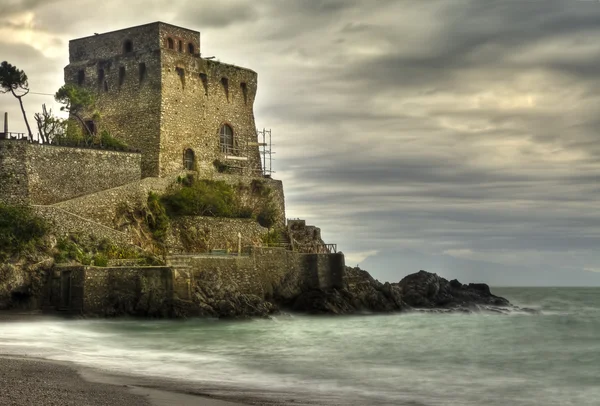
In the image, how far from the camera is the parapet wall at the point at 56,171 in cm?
3597

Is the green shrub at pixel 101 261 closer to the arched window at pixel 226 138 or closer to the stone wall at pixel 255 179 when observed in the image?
the stone wall at pixel 255 179

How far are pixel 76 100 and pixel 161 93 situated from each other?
13.6 feet

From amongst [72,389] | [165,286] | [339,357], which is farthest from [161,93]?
[72,389]

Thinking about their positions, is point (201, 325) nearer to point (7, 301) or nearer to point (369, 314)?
point (7, 301)

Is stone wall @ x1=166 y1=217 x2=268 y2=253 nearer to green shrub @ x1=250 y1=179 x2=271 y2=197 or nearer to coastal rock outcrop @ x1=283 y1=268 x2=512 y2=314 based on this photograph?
green shrub @ x1=250 y1=179 x2=271 y2=197

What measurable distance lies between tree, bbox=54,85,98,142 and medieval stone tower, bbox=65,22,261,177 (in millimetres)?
604

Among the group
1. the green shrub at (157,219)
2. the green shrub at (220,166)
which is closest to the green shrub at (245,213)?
the green shrub at (220,166)

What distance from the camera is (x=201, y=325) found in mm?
31891

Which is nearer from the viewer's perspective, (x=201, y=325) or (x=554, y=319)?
(x=201, y=325)

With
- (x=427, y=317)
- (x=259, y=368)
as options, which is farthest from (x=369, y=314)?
(x=259, y=368)

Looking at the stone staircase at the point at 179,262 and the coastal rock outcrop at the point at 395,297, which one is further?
the coastal rock outcrop at the point at 395,297

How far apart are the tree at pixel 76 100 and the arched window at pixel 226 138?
6.76m

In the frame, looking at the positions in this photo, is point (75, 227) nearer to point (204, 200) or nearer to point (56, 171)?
point (56, 171)

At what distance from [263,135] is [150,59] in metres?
9.00
